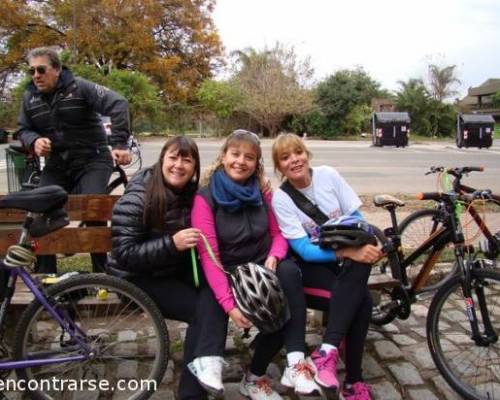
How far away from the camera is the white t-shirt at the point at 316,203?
3.14 meters

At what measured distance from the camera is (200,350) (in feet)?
8.70

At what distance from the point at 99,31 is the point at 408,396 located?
114 feet

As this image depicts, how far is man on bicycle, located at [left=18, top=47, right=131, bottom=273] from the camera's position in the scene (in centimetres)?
388

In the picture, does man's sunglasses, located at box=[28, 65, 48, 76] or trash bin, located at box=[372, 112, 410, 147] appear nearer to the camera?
man's sunglasses, located at box=[28, 65, 48, 76]

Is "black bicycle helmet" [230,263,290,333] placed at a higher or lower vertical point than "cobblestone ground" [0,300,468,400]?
higher

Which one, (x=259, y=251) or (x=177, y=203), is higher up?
(x=177, y=203)

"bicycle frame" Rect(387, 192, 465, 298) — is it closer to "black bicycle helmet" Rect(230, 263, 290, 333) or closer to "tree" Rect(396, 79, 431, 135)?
"black bicycle helmet" Rect(230, 263, 290, 333)

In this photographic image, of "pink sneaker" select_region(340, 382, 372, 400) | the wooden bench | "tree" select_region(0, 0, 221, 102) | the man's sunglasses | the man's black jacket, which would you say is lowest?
"pink sneaker" select_region(340, 382, 372, 400)

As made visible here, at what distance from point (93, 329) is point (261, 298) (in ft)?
3.45

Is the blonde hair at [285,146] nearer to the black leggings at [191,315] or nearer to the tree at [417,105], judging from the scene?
the black leggings at [191,315]

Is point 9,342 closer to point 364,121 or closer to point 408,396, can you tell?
point 408,396

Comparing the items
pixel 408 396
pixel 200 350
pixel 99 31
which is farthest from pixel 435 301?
pixel 99 31

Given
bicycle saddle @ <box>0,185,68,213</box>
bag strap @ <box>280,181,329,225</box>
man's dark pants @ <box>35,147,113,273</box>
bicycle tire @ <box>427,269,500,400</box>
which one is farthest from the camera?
man's dark pants @ <box>35,147,113,273</box>

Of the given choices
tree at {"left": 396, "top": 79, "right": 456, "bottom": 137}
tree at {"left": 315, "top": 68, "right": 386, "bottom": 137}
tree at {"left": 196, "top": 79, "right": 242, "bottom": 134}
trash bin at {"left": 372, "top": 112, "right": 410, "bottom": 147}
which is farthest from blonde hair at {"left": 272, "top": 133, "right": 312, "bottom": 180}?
tree at {"left": 396, "top": 79, "right": 456, "bottom": 137}
